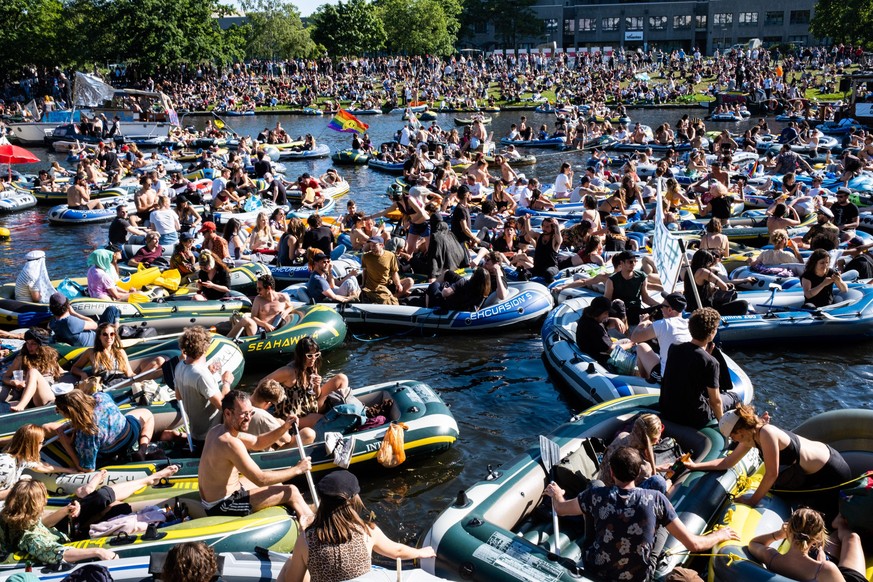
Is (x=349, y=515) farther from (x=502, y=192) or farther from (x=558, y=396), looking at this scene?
(x=502, y=192)

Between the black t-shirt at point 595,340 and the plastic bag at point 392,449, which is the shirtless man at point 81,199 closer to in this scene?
the black t-shirt at point 595,340

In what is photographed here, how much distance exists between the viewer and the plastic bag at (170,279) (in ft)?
49.0

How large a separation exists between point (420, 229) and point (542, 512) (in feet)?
29.9

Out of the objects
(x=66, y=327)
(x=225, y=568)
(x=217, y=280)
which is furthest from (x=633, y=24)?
(x=225, y=568)

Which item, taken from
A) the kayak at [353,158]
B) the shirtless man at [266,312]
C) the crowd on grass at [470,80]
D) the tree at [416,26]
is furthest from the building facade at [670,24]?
the shirtless man at [266,312]

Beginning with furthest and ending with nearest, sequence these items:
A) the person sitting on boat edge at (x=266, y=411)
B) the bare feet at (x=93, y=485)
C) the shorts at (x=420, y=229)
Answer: the shorts at (x=420, y=229) → the person sitting on boat edge at (x=266, y=411) → the bare feet at (x=93, y=485)

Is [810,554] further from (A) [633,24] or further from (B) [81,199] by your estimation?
(A) [633,24]

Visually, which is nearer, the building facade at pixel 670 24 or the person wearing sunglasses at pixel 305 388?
the person wearing sunglasses at pixel 305 388

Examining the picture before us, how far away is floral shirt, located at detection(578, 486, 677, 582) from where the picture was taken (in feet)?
19.4

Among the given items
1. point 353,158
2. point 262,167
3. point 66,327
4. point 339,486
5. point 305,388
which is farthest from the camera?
point 353,158

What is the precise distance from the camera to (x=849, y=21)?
6219 cm

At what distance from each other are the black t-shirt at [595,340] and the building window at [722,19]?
84972 mm

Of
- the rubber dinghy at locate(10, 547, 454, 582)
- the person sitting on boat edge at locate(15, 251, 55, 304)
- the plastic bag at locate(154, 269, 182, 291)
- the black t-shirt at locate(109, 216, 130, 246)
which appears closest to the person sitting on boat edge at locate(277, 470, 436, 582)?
the rubber dinghy at locate(10, 547, 454, 582)

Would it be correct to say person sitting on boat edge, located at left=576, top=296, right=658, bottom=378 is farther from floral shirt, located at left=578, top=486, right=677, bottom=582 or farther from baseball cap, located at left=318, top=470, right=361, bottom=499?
baseball cap, located at left=318, top=470, right=361, bottom=499
